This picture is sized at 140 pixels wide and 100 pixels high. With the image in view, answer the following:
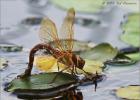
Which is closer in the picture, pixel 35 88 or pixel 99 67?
pixel 35 88

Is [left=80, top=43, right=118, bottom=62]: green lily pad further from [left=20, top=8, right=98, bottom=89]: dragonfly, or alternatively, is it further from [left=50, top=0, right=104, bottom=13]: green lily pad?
[left=50, top=0, right=104, bottom=13]: green lily pad

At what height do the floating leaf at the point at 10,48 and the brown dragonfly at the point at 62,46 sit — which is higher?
the brown dragonfly at the point at 62,46

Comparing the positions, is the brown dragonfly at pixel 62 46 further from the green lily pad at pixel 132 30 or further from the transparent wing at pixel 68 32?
the green lily pad at pixel 132 30

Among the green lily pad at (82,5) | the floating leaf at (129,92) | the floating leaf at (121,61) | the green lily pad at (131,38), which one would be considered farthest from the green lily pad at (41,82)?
→ the green lily pad at (82,5)

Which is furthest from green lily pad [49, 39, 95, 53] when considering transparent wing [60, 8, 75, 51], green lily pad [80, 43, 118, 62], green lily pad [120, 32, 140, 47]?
transparent wing [60, 8, 75, 51]

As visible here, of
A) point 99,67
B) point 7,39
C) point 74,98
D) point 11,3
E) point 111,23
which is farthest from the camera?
point 11,3

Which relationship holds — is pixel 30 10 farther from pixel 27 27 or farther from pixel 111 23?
pixel 111 23

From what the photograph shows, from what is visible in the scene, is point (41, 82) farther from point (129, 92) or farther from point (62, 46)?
point (129, 92)

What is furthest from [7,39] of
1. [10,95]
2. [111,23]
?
[10,95]
